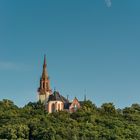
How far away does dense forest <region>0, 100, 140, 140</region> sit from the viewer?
12338 cm

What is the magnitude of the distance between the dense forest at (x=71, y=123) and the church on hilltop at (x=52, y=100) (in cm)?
287

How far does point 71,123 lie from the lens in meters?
132

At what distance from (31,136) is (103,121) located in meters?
16.9

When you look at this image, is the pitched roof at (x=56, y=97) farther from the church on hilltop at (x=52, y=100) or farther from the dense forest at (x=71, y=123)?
the dense forest at (x=71, y=123)

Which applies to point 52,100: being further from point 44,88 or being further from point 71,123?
point 71,123

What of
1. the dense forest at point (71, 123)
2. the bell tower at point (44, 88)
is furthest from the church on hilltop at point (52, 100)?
the dense forest at point (71, 123)

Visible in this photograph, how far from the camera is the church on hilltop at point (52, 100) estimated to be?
15150 centimetres

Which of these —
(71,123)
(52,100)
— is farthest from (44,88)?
(71,123)

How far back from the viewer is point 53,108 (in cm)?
15138

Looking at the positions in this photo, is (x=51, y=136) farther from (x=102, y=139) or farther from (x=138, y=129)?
(x=138, y=129)

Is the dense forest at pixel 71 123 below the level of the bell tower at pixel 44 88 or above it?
below

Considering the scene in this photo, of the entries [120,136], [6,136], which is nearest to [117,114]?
[120,136]

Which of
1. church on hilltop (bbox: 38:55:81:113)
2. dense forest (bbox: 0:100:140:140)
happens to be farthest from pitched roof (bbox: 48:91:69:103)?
dense forest (bbox: 0:100:140:140)

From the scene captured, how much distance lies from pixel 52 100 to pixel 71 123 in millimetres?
22610
